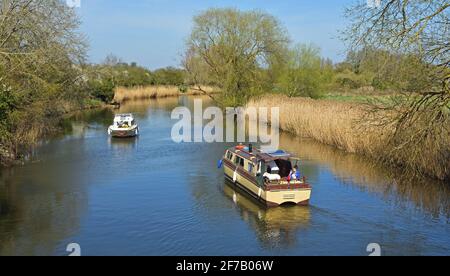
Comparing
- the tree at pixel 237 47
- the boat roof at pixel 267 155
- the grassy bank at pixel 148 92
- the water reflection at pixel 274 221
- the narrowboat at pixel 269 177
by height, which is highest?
the tree at pixel 237 47

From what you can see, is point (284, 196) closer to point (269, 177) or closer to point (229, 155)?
point (269, 177)

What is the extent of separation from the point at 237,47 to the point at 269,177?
29.2 metres

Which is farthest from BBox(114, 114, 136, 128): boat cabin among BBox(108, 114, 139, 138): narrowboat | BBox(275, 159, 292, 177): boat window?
BBox(275, 159, 292, 177): boat window

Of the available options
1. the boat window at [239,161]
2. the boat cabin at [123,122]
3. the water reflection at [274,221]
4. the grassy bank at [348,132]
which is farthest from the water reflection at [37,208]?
the boat cabin at [123,122]

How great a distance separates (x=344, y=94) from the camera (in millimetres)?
52094


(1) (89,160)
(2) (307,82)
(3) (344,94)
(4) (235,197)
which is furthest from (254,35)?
(4) (235,197)

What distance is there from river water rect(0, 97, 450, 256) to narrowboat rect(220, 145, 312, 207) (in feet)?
1.16

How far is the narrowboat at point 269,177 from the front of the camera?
613 inches

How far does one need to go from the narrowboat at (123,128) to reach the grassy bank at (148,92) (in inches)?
993

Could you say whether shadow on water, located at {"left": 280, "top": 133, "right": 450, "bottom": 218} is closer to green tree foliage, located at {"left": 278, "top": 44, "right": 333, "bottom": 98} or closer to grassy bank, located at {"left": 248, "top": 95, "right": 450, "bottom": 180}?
grassy bank, located at {"left": 248, "top": 95, "right": 450, "bottom": 180}

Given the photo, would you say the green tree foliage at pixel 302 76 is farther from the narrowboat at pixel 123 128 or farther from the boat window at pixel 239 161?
the boat window at pixel 239 161

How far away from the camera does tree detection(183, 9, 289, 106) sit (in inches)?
1711

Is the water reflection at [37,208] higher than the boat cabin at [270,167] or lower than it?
lower

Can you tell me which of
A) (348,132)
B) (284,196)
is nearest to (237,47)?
(348,132)
